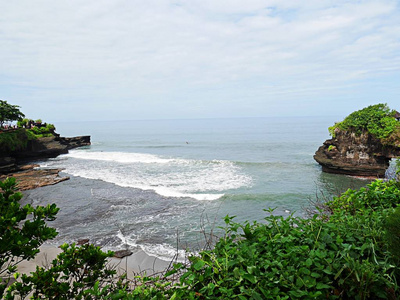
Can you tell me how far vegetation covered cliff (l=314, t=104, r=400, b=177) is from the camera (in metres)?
24.9

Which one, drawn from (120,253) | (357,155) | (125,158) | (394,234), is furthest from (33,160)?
(394,234)

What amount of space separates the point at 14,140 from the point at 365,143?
127ft

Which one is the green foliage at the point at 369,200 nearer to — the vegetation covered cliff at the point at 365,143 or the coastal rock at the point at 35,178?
the coastal rock at the point at 35,178

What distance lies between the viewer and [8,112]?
3512cm

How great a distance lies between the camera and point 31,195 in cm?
1962

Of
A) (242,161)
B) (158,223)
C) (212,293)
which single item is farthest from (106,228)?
(242,161)

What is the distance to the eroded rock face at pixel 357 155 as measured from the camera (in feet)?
82.9

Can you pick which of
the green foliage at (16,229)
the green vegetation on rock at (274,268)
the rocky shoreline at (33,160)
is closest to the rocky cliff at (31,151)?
the rocky shoreline at (33,160)

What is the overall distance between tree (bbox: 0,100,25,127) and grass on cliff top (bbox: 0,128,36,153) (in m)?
2.35

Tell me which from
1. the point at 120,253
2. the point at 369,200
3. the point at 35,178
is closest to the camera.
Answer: the point at 369,200

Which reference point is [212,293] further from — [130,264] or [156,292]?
[130,264]

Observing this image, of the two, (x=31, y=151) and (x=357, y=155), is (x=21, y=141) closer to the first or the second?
(x=31, y=151)

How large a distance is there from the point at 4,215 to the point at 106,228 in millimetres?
11537

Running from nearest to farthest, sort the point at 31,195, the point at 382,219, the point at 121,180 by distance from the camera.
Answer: the point at 382,219, the point at 31,195, the point at 121,180
